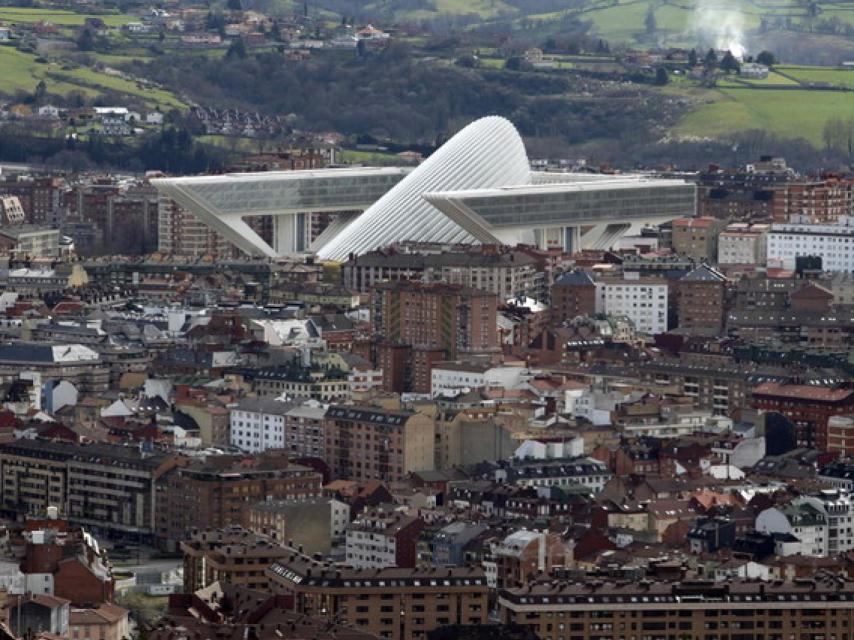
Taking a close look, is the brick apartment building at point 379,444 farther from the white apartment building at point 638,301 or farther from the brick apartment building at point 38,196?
the brick apartment building at point 38,196

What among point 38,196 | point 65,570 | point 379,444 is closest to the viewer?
point 65,570

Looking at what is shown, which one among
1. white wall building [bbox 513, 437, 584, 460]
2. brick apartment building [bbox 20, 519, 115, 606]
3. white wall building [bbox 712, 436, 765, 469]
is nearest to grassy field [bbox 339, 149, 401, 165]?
white wall building [bbox 712, 436, 765, 469]

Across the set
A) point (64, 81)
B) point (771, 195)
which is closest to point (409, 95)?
point (64, 81)

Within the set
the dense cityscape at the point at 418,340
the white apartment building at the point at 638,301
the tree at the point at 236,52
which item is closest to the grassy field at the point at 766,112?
the dense cityscape at the point at 418,340

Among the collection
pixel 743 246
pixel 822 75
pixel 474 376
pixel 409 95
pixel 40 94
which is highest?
pixel 822 75

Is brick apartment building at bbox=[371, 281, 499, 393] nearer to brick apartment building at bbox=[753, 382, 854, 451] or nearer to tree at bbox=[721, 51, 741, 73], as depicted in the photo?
brick apartment building at bbox=[753, 382, 854, 451]

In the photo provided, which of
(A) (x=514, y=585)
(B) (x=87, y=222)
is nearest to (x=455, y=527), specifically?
(A) (x=514, y=585)

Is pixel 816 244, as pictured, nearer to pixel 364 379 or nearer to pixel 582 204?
pixel 582 204
